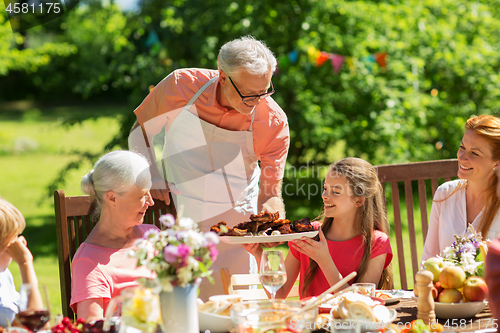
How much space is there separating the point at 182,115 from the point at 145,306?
174 centimetres

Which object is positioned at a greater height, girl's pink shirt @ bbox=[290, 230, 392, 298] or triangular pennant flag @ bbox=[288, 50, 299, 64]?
triangular pennant flag @ bbox=[288, 50, 299, 64]

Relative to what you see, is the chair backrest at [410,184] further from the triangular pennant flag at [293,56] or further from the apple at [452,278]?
the triangular pennant flag at [293,56]

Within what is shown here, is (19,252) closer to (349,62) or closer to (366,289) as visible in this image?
(366,289)

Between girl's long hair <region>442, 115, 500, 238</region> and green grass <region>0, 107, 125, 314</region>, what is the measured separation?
2.09 metres

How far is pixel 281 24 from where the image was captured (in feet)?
20.3

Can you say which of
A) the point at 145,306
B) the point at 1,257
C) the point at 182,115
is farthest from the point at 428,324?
the point at 182,115

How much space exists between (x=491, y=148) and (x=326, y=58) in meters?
3.45

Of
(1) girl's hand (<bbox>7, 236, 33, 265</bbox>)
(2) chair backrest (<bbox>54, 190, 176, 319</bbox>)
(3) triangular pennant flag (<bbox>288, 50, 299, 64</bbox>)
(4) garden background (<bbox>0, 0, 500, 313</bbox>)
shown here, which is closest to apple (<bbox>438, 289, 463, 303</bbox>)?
(1) girl's hand (<bbox>7, 236, 33, 265</bbox>)

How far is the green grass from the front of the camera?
6.17 m

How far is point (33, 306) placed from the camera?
1.47 m

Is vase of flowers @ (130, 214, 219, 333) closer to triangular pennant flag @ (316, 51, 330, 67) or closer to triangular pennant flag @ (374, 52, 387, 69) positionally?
triangular pennant flag @ (316, 51, 330, 67)

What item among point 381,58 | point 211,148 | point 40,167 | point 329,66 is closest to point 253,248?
point 211,148

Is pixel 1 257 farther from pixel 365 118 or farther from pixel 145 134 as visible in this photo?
pixel 365 118

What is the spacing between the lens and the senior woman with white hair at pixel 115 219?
86.7 inches
